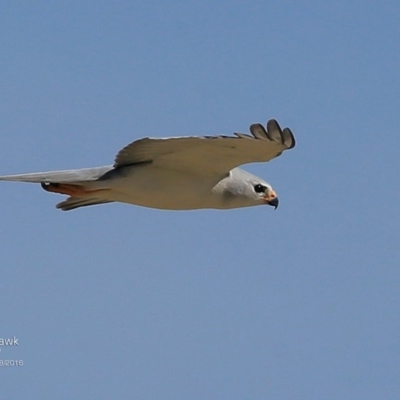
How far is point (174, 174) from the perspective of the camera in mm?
17312

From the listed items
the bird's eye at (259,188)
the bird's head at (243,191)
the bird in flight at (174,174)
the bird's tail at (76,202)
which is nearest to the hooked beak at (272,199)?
the bird's head at (243,191)

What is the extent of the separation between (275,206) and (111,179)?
8.15 feet

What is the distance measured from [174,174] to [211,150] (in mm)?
677

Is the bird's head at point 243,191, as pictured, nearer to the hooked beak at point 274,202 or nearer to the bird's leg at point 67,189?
the hooked beak at point 274,202

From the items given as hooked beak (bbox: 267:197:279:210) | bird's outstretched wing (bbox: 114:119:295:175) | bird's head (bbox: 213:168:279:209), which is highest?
bird's outstretched wing (bbox: 114:119:295:175)

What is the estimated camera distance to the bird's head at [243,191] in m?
17.7

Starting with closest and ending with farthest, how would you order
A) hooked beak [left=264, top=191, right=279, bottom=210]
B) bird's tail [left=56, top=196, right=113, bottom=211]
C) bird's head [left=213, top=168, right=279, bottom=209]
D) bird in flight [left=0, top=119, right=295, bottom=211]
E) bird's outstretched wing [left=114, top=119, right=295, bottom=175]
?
bird's outstretched wing [left=114, top=119, right=295, bottom=175] < bird in flight [left=0, top=119, right=295, bottom=211] < bird's head [left=213, top=168, right=279, bottom=209] < bird's tail [left=56, top=196, right=113, bottom=211] < hooked beak [left=264, top=191, right=279, bottom=210]

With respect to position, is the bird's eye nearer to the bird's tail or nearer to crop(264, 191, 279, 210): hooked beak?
crop(264, 191, 279, 210): hooked beak

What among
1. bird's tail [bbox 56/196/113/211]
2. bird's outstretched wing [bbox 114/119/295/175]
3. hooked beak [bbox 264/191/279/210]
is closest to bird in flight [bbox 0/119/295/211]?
bird's outstretched wing [bbox 114/119/295/175]

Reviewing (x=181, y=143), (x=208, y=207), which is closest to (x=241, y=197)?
(x=208, y=207)

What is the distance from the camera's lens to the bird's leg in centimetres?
1714

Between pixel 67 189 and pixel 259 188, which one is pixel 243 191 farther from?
pixel 67 189

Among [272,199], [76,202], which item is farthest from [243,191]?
[76,202]

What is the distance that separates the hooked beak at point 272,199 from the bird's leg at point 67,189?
2.31 meters
